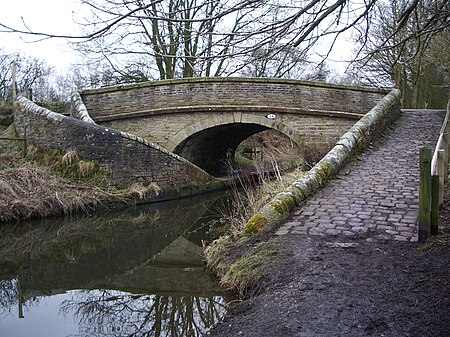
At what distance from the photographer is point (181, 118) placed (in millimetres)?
13172

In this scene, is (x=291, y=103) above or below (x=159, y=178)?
above

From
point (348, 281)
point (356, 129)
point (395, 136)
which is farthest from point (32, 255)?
point (395, 136)

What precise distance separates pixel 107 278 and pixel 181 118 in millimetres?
7880

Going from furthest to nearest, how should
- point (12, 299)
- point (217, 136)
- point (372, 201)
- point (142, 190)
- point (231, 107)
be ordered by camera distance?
point (217, 136), point (231, 107), point (142, 190), point (372, 201), point (12, 299)

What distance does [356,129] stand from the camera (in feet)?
27.9

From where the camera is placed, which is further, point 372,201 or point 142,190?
point 142,190

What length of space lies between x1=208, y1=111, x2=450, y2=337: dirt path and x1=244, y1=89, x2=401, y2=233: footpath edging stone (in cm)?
17

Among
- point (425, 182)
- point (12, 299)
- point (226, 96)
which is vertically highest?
point (226, 96)

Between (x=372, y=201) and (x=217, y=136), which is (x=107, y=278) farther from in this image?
(x=217, y=136)

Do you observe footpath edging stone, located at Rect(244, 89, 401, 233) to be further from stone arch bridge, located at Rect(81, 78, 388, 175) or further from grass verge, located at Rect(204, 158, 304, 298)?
stone arch bridge, located at Rect(81, 78, 388, 175)

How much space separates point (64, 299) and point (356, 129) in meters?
5.94

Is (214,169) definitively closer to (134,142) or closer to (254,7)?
(134,142)

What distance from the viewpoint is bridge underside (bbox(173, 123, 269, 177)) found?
14039mm

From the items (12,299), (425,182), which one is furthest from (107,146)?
(425,182)
